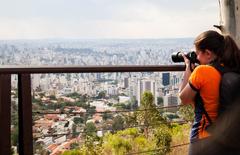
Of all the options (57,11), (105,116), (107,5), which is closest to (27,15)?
(57,11)

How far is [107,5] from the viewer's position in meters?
22.9

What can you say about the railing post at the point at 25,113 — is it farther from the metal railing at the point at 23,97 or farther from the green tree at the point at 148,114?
the green tree at the point at 148,114

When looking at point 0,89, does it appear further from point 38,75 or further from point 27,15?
point 27,15

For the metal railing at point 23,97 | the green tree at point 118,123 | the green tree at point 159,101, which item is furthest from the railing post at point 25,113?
the green tree at point 159,101

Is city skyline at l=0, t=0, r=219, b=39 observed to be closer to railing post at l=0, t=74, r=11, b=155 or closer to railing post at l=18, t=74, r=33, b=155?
railing post at l=18, t=74, r=33, b=155

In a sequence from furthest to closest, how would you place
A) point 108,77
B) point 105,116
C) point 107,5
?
1. point 107,5
2. point 105,116
3. point 108,77

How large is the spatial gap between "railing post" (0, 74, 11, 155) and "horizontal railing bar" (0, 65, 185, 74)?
0.07m

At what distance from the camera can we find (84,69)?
296 centimetres

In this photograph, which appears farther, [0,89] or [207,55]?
[0,89]

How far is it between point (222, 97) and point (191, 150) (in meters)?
0.31

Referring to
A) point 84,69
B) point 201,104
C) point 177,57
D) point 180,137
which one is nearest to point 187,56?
point 177,57

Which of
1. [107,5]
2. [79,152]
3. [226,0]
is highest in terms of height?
[107,5]

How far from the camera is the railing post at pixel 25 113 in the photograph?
291 cm

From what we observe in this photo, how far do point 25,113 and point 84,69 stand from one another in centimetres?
45
